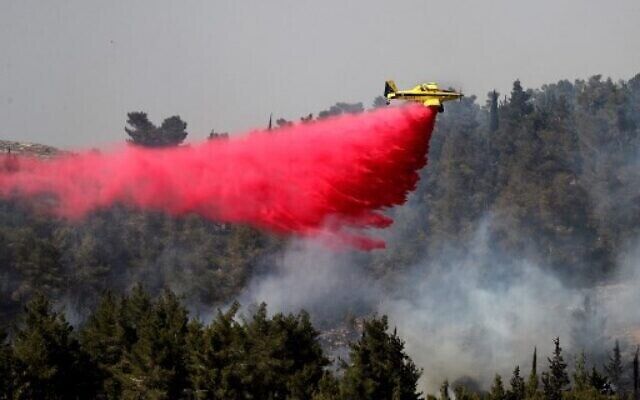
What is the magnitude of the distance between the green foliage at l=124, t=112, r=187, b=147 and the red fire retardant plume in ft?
84.4

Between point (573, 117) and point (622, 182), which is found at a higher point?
point (573, 117)

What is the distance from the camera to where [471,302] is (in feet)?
384

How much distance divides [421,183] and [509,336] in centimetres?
2859

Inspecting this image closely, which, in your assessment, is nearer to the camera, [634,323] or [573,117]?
[634,323]

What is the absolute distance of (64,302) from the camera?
98438mm

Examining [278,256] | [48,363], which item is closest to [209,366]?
[48,363]

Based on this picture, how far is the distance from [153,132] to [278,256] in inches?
1034

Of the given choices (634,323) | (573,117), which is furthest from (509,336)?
(573,117)

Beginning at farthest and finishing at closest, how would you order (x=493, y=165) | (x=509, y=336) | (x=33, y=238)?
(x=493, y=165), (x=509, y=336), (x=33, y=238)

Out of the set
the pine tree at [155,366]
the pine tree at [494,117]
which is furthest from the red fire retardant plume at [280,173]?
the pine tree at [494,117]

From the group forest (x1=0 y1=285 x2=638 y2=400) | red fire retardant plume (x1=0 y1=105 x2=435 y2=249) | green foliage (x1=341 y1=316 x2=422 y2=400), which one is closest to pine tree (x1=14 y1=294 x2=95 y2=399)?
forest (x1=0 y1=285 x2=638 y2=400)

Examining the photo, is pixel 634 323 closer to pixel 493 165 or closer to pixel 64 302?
pixel 493 165

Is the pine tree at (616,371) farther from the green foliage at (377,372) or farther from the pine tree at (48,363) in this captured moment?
the pine tree at (48,363)

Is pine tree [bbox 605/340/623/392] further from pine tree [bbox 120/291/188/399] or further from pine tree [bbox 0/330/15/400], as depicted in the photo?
pine tree [bbox 0/330/15/400]
